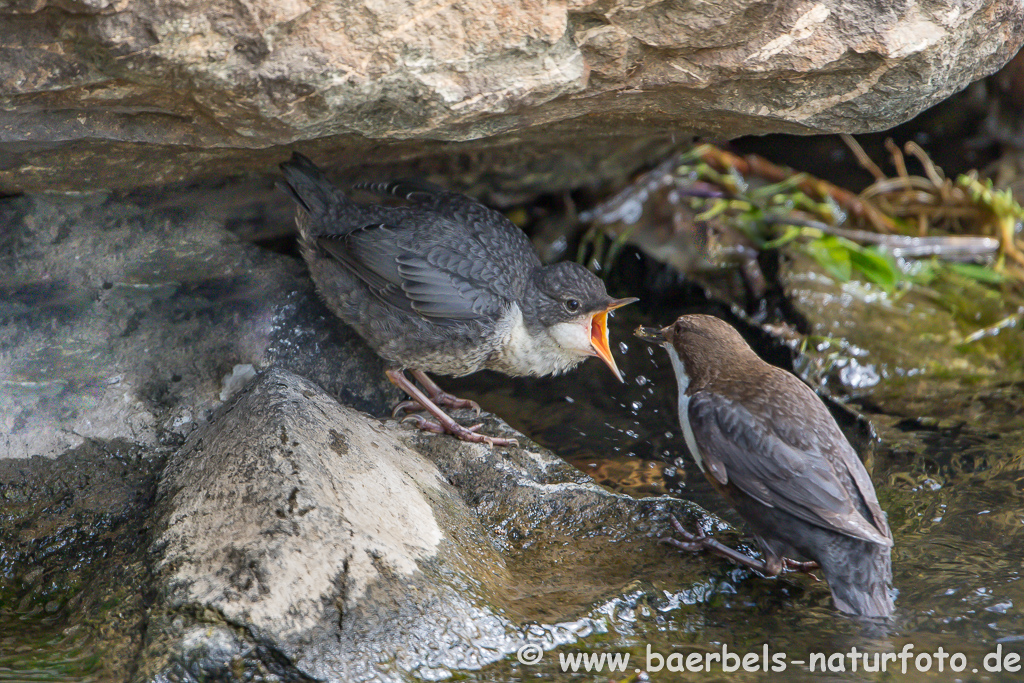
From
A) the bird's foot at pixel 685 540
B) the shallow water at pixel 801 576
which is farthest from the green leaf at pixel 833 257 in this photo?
the bird's foot at pixel 685 540

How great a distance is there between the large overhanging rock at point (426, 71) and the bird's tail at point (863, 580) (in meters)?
1.77

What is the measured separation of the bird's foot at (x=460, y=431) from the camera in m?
3.63

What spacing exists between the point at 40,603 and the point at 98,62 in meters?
1.73

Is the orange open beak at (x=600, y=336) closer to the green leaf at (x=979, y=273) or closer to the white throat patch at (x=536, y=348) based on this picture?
the white throat patch at (x=536, y=348)

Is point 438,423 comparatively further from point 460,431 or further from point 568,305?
point 568,305

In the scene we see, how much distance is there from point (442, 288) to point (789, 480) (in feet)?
5.20

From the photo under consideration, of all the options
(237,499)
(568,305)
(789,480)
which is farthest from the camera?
(568,305)

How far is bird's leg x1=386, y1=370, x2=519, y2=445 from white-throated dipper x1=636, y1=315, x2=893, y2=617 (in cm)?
83

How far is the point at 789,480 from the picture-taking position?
9.96 ft

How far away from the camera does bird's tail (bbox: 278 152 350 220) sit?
3.62 meters

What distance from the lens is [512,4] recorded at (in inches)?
108

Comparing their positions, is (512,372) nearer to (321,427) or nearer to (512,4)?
(321,427)

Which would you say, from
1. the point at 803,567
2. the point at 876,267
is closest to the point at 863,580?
the point at 803,567

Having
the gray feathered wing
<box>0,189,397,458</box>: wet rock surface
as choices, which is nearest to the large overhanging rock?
<box>0,189,397,458</box>: wet rock surface
